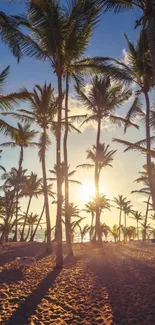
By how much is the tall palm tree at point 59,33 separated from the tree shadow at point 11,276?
2168mm

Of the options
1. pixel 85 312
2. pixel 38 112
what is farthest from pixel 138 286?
pixel 38 112

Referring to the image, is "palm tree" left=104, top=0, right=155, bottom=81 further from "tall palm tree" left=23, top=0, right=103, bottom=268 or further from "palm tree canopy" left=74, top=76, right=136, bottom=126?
"palm tree canopy" left=74, top=76, right=136, bottom=126

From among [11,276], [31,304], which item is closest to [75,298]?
[31,304]

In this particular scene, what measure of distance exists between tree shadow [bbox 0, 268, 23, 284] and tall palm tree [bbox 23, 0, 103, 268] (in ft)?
7.11

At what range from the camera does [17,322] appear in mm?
4766

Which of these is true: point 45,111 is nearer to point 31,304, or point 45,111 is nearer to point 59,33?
point 59,33

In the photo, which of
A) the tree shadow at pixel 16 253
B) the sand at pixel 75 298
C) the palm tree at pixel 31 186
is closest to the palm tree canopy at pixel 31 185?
the palm tree at pixel 31 186

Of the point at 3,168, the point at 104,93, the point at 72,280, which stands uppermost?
the point at 104,93

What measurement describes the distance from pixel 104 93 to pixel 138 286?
14761 millimetres

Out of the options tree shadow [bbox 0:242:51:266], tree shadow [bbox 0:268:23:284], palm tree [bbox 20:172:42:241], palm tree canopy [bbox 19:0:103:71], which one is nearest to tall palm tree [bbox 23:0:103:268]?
palm tree canopy [bbox 19:0:103:71]

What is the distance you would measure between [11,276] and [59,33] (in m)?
9.75

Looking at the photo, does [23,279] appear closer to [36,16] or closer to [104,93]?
[36,16]

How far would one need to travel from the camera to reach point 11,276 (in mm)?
8500

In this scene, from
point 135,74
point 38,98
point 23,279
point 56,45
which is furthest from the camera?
point 38,98
